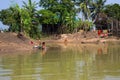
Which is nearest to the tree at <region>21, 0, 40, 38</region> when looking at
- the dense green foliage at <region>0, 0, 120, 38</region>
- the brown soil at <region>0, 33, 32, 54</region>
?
the dense green foliage at <region>0, 0, 120, 38</region>

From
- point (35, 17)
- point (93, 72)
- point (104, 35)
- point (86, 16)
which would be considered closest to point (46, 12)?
point (35, 17)

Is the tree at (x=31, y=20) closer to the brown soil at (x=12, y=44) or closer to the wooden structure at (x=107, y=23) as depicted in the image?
the wooden structure at (x=107, y=23)

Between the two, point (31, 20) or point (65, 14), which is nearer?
point (31, 20)

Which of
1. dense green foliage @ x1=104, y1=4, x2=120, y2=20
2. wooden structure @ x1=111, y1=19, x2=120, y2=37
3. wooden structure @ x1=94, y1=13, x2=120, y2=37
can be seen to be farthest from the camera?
dense green foliage @ x1=104, y1=4, x2=120, y2=20

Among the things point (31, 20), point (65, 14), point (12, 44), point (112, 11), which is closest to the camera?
point (12, 44)

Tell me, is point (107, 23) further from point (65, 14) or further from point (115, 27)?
point (65, 14)

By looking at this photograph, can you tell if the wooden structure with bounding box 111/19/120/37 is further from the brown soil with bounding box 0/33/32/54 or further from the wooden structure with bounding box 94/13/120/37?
the brown soil with bounding box 0/33/32/54

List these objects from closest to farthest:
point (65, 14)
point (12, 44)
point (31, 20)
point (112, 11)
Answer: point (12, 44) < point (31, 20) < point (65, 14) < point (112, 11)

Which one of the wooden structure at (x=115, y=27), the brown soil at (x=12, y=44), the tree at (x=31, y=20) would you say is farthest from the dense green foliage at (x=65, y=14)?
the brown soil at (x=12, y=44)

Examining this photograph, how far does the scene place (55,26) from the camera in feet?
165

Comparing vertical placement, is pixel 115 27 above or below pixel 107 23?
below

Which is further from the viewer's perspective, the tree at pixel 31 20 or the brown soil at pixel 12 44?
the tree at pixel 31 20

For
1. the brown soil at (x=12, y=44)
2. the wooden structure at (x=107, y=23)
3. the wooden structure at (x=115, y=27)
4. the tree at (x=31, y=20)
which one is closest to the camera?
the brown soil at (x=12, y=44)

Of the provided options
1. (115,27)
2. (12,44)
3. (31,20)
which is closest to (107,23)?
(115,27)
